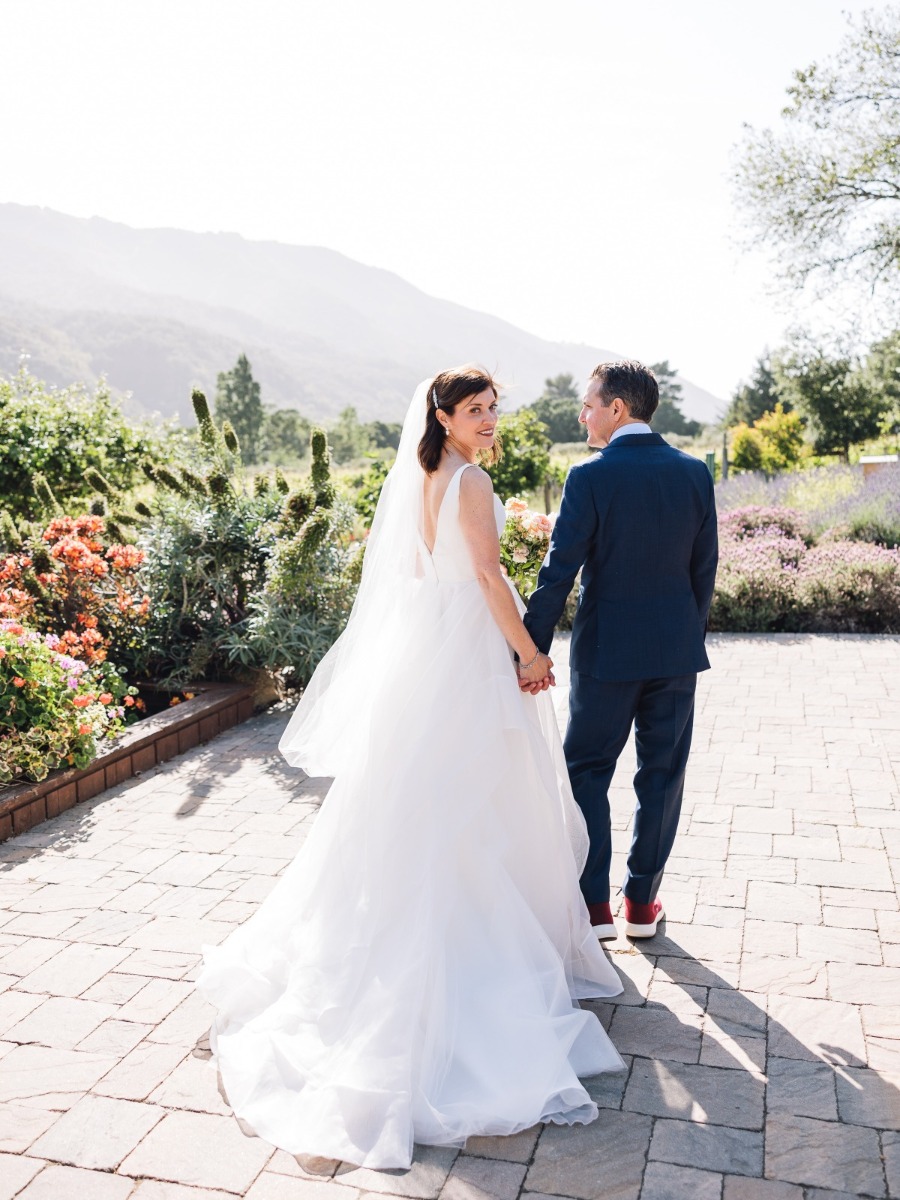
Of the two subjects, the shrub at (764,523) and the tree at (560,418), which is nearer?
the shrub at (764,523)

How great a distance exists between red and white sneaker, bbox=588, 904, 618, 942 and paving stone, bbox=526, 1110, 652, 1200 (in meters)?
0.90

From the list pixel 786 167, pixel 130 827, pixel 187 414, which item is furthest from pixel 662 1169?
pixel 187 414

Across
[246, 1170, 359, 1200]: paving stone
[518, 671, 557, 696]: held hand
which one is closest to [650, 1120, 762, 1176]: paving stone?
[246, 1170, 359, 1200]: paving stone

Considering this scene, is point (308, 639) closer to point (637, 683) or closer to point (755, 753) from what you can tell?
point (755, 753)

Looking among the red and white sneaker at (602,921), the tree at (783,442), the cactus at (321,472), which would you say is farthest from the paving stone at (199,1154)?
the tree at (783,442)

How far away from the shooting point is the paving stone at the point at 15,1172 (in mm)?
2324

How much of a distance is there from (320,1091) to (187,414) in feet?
569

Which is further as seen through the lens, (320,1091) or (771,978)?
(771,978)

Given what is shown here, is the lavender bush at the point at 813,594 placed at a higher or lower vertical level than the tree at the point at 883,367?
lower

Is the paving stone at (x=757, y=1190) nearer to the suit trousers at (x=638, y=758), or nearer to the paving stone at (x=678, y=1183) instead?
the paving stone at (x=678, y=1183)

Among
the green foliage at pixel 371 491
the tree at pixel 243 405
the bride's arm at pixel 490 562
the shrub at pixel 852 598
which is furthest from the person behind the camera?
the tree at pixel 243 405

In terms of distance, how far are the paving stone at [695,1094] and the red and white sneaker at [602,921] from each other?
0.67 meters

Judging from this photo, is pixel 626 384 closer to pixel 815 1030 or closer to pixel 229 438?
pixel 815 1030

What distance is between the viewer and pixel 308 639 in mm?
6586
